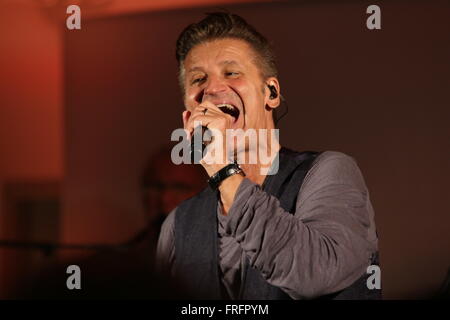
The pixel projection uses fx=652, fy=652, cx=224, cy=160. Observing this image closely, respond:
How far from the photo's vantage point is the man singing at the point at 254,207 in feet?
3.96

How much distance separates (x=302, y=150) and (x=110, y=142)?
1.92ft

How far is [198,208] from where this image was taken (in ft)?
5.31

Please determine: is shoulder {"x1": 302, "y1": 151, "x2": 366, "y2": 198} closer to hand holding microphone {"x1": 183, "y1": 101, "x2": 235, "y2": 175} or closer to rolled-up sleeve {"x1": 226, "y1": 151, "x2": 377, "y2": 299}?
rolled-up sleeve {"x1": 226, "y1": 151, "x2": 377, "y2": 299}

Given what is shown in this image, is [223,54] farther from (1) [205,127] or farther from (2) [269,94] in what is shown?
(1) [205,127]

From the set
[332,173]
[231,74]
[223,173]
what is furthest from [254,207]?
[231,74]

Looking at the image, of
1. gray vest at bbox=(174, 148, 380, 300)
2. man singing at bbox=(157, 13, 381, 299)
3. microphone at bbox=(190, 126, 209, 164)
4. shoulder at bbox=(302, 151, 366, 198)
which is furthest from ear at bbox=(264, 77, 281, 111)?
microphone at bbox=(190, 126, 209, 164)

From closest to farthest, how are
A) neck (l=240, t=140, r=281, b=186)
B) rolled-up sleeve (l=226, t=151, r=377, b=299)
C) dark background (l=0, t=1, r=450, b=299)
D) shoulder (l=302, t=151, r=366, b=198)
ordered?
rolled-up sleeve (l=226, t=151, r=377, b=299), shoulder (l=302, t=151, r=366, b=198), neck (l=240, t=140, r=281, b=186), dark background (l=0, t=1, r=450, b=299)

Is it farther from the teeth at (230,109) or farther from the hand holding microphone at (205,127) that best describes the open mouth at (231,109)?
the hand holding microphone at (205,127)

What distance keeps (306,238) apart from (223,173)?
0.21 metres

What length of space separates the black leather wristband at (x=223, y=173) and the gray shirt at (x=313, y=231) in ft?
0.11

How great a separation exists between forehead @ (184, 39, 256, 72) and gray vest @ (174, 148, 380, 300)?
0.24 m

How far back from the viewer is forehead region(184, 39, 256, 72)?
5.16ft
